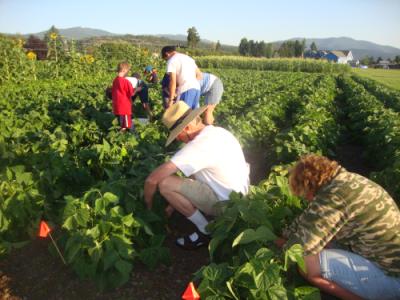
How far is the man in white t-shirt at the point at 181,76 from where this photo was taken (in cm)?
617

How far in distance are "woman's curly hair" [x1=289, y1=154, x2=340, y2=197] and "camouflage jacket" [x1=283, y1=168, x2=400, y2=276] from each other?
4 centimetres

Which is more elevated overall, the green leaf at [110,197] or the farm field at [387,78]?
the green leaf at [110,197]

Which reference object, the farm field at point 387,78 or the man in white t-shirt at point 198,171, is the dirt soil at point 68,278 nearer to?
the man in white t-shirt at point 198,171

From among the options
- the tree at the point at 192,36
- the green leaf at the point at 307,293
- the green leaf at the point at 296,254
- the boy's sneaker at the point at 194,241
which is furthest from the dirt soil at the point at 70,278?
the tree at the point at 192,36

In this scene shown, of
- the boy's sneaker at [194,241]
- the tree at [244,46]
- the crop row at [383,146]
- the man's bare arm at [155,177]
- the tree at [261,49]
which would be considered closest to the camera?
the man's bare arm at [155,177]

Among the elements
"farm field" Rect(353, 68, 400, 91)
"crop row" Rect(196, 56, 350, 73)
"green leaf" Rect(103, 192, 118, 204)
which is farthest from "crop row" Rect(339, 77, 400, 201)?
"crop row" Rect(196, 56, 350, 73)

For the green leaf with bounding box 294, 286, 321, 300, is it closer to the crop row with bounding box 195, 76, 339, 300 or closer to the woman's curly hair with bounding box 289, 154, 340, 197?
the crop row with bounding box 195, 76, 339, 300

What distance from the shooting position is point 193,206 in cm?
351

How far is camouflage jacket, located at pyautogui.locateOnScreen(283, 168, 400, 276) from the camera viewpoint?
93.0 inches

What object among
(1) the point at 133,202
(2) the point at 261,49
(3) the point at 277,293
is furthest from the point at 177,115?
(2) the point at 261,49

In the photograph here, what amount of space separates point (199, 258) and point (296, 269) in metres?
1.22

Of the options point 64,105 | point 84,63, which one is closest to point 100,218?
point 64,105

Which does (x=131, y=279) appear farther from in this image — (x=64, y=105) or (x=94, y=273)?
(x=64, y=105)

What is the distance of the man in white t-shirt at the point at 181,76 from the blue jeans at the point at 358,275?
4.19m
